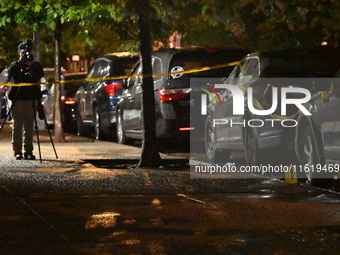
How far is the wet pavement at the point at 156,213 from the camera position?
8.83 meters

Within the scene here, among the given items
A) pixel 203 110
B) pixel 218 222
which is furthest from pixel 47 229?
pixel 203 110

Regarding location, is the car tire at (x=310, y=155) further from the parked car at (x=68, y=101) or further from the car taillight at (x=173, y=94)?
the parked car at (x=68, y=101)

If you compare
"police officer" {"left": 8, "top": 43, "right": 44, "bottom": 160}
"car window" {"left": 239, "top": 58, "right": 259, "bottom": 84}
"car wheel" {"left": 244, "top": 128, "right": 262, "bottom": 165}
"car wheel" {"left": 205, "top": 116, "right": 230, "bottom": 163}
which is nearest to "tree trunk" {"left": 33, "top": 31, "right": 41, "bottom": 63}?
"police officer" {"left": 8, "top": 43, "right": 44, "bottom": 160}

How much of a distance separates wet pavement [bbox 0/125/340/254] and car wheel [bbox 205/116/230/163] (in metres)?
1.49

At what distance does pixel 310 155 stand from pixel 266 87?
1692mm

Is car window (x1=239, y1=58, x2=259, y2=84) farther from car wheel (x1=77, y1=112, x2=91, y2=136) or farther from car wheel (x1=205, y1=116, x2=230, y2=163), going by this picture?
car wheel (x1=77, y1=112, x2=91, y2=136)

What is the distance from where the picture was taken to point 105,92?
79.0ft

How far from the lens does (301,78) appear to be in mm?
14383

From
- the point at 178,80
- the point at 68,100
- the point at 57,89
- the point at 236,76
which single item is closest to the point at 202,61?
the point at 178,80

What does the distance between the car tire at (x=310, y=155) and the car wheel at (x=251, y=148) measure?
54.5 inches

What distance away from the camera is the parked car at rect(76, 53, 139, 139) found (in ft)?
78.0

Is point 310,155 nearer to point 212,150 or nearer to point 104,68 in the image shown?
point 212,150

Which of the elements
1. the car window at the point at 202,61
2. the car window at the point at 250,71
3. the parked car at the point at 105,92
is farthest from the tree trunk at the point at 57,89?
the car window at the point at 250,71

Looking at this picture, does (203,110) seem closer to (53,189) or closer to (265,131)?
(265,131)
